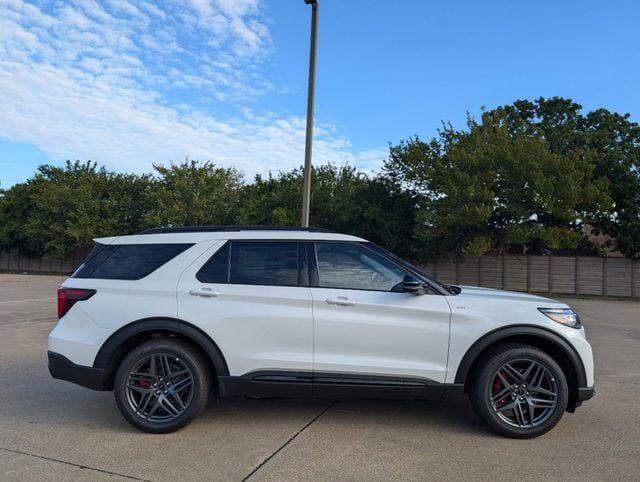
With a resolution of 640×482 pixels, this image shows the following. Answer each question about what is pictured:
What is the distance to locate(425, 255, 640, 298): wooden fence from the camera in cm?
2308

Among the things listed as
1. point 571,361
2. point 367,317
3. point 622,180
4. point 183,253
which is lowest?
point 571,361

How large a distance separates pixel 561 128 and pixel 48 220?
32.8 m

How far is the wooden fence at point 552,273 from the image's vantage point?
23078 mm

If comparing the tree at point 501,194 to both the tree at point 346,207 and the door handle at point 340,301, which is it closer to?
the tree at point 346,207

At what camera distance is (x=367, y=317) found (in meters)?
4.36

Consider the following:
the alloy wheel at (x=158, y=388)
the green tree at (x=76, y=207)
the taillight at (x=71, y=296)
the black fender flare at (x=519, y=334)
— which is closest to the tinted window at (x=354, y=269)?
the black fender flare at (x=519, y=334)

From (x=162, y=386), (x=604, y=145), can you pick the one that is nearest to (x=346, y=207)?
(x=604, y=145)

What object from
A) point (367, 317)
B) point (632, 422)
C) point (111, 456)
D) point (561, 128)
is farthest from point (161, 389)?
point (561, 128)

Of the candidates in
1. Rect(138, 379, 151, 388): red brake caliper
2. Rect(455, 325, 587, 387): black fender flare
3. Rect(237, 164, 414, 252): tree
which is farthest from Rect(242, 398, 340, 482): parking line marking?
Rect(237, 164, 414, 252): tree

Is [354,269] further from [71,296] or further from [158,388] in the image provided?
[71,296]

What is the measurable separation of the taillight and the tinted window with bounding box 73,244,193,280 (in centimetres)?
16

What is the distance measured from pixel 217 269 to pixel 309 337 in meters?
1.06

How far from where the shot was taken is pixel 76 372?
456 centimetres

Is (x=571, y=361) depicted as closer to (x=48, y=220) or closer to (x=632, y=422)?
(x=632, y=422)
